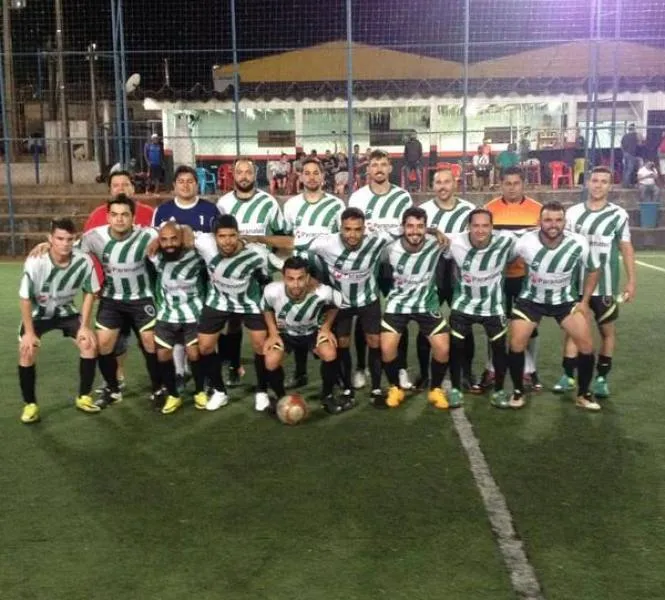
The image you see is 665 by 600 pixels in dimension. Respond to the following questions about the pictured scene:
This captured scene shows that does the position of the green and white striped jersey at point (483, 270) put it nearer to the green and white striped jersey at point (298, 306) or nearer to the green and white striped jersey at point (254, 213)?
the green and white striped jersey at point (298, 306)

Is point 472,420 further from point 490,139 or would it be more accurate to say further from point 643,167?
point 490,139

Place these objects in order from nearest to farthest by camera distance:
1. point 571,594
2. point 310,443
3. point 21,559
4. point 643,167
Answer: point 571,594
point 21,559
point 310,443
point 643,167

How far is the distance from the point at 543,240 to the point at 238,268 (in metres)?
2.15

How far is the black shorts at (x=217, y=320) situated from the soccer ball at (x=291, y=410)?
1.91 ft

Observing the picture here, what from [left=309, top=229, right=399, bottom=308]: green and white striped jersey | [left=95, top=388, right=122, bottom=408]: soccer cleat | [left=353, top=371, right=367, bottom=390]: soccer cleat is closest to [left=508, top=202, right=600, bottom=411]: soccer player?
[left=309, top=229, right=399, bottom=308]: green and white striped jersey

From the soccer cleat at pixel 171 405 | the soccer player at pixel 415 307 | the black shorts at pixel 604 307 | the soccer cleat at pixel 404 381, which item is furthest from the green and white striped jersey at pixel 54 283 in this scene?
the black shorts at pixel 604 307

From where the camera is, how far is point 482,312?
5617mm

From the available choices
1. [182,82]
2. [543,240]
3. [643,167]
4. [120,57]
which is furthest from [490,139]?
[543,240]

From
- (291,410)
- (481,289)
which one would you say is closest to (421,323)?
(481,289)

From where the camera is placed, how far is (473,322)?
5.68 meters

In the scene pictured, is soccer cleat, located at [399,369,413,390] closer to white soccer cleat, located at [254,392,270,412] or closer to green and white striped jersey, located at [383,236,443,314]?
green and white striped jersey, located at [383,236,443,314]

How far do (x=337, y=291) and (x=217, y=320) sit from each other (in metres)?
0.89

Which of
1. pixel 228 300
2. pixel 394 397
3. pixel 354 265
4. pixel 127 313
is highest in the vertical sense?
pixel 354 265

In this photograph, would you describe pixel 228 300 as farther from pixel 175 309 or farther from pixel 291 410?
pixel 291 410
